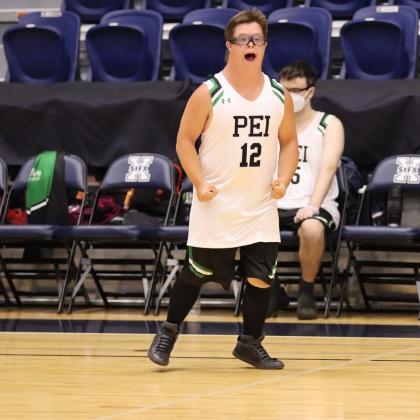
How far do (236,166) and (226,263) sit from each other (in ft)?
1.43

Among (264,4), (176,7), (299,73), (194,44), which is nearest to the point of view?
(299,73)

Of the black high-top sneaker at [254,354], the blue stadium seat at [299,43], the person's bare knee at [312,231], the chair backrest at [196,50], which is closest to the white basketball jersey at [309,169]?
the person's bare knee at [312,231]

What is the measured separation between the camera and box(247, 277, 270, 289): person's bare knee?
17.1 feet

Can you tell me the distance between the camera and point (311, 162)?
301 inches

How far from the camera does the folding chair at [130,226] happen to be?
778 cm

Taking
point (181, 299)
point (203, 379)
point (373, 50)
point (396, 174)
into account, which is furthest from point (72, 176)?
point (203, 379)

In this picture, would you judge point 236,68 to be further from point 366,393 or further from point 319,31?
point 319,31

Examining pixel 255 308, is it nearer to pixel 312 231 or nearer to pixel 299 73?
pixel 312 231

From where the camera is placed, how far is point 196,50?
9328 mm

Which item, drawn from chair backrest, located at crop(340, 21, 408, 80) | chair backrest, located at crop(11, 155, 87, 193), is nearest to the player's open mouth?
chair backrest, located at crop(11, 155, 87, 193)

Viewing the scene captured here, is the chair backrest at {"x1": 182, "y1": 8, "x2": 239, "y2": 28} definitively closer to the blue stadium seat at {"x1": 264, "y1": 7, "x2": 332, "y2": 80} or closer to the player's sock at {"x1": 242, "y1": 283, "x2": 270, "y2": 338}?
the blue stadium seat at {"x1": 264, "y1": 7, "x2": 332, "y2": 80}

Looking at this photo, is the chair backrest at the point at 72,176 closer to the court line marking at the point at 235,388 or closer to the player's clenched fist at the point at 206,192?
the court line marking at the point at 235,388

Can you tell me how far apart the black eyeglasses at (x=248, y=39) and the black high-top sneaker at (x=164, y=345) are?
1.28 m

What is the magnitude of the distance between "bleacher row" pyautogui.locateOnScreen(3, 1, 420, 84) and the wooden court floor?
2.85 m
